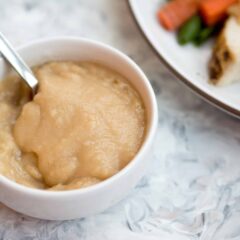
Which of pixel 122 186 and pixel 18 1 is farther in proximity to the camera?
pixel 18 1

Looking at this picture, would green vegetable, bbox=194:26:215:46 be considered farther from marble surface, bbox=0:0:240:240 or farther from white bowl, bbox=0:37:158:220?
white bowl, bbox=0:37:158:220

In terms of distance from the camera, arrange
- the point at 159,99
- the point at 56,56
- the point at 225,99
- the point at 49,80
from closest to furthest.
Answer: the point at 49,80
the point at 56,56
the point at 225,99
the point at 159,99

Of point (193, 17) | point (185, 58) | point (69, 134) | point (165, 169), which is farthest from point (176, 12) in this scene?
point (69, 134)

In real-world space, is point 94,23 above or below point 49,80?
below

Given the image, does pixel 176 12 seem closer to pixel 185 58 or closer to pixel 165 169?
pixel 185 58

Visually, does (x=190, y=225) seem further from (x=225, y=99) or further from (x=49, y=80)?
(x=49, y=80)

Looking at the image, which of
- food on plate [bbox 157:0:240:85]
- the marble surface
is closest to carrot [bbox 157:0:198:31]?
food on plate [bbox 157:0:240:85]

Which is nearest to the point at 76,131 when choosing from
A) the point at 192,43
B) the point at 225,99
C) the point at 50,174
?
the point at 50,174
